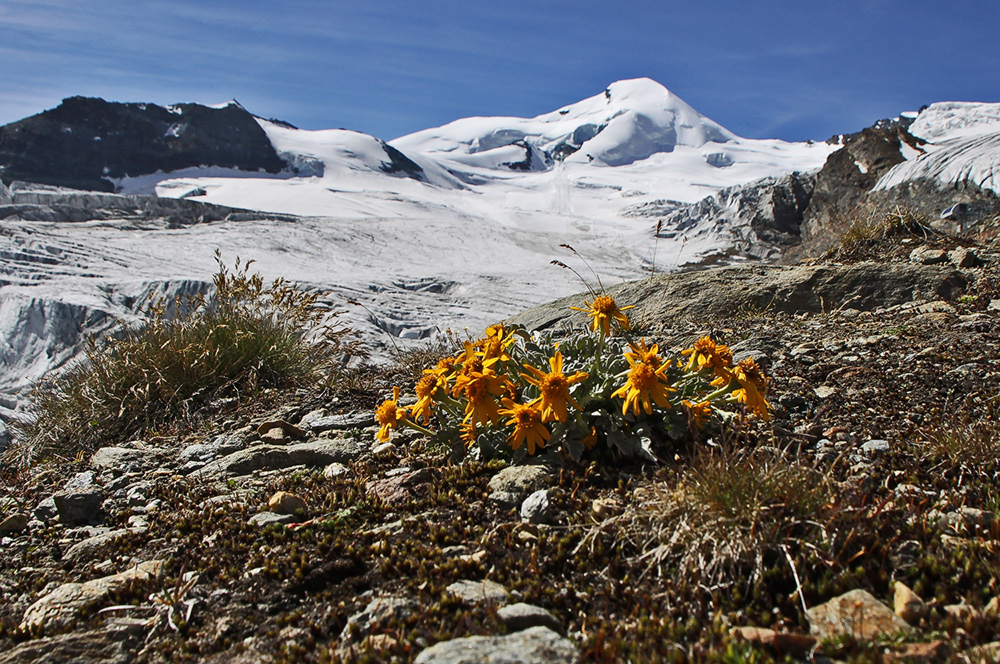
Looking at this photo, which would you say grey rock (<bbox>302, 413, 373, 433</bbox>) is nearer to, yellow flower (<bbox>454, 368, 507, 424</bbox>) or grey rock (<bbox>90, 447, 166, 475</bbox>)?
grey rock (<bbox>90, 447, 166, 475</bbox>)

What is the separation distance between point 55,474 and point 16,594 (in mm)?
1557

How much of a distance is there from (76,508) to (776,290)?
5.10 meters

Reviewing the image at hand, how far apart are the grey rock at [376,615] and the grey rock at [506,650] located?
0.24 meters

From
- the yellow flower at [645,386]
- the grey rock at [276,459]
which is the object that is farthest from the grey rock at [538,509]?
the grey rock at [276,459]

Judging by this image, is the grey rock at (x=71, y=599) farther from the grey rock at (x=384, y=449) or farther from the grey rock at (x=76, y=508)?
the grey rock at (x=384, y=449)

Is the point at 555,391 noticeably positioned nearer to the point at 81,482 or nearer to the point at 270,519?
the point at 270,519

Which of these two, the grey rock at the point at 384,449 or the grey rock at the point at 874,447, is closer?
the grey rock at the point at 874,447

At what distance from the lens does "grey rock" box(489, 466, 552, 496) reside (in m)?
2.45

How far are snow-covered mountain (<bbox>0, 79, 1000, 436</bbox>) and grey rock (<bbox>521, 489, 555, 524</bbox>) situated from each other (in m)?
2.72

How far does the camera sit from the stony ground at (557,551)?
162 cm

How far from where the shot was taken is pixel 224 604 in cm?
195

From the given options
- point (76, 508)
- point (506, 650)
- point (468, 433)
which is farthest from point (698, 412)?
Result: point (76, 508)

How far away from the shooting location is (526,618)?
168 centimetres

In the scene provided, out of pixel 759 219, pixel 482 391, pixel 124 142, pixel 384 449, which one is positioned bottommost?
pixel 384 449
